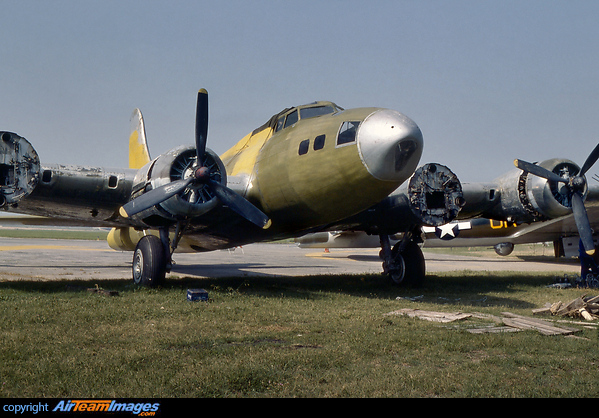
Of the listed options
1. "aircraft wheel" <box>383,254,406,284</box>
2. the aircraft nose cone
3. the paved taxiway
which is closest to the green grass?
the aircraft nose cone

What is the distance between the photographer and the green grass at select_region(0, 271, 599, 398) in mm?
4410

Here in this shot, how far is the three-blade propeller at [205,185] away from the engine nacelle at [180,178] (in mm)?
210

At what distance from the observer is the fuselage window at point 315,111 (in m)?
10.9

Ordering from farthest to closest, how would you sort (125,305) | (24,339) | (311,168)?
(311,168) < (125,305) < (24,339)

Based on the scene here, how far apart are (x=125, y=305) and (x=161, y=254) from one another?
104 inches

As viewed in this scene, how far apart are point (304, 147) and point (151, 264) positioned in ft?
15.4

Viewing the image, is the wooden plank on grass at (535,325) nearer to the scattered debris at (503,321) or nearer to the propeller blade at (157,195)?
the scattered debris at (503,321)

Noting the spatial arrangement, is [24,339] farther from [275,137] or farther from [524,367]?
[275,137]

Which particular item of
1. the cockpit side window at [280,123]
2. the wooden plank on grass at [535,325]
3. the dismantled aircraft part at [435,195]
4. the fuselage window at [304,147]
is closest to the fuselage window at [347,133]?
the fuselage window at [304,147]

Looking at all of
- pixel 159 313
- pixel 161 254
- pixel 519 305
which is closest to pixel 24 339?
pixel 159 313

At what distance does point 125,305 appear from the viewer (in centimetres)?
895

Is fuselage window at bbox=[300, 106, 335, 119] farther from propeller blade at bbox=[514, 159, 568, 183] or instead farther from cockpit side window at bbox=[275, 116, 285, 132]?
propeller blade at bbox=[514, 159, 568, 183]

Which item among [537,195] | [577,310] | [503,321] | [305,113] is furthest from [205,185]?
[537,195]

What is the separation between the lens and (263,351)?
5.78 meters
